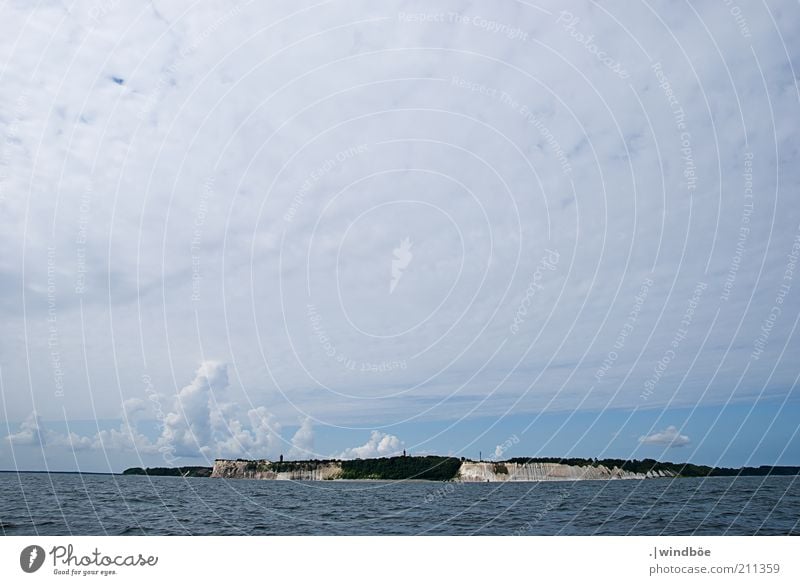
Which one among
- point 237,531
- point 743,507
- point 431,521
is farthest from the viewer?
point 743,507

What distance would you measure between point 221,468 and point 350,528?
17650cm
